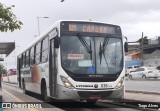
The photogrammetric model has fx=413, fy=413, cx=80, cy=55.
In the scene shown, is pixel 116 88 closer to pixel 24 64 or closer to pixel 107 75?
pixel 107 75

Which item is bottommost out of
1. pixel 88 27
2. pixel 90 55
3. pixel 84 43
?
pixel 90 55

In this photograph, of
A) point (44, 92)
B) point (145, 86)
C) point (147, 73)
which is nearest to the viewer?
point (44, 92)

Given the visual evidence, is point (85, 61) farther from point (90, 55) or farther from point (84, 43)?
point (84, 43)

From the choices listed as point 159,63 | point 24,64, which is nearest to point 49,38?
point 24,64

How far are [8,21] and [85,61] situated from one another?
125 inches

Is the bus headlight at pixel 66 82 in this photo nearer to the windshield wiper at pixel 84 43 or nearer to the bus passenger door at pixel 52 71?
the bus passenger door at pixel 52 71

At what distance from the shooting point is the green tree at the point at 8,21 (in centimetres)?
1498

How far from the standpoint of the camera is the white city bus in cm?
1464

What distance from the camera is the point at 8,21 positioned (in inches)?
596

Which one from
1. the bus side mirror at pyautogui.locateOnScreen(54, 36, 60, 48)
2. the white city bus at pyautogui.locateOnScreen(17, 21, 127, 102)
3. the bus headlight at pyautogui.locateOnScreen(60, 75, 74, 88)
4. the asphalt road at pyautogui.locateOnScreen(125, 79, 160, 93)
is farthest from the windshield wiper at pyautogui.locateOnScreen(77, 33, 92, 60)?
the asphalt road at pyautogui.locateOnScreen(125, 79, 160, 93)

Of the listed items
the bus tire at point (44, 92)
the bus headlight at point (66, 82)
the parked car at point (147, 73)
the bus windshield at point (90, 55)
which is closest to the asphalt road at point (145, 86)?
the bus tire at point (44, 92)

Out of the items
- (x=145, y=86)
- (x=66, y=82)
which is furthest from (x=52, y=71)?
(x=145, y=86)

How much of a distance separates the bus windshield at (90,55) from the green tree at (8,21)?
1.77 metres

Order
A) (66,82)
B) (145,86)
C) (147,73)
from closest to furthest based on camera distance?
1. (66,82)
2. (145,86)
3. (147,73)
